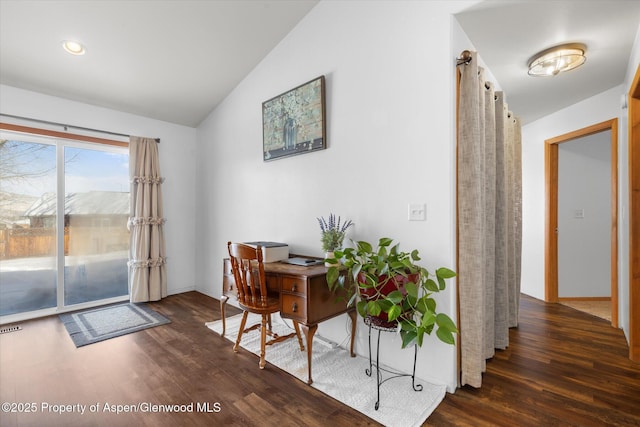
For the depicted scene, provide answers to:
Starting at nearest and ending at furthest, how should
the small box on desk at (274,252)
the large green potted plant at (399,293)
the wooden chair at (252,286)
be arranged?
1. the large green potted plant at (399,293)
2. the wooden chair at (252,286)
3. the small box on desk at (274,252)

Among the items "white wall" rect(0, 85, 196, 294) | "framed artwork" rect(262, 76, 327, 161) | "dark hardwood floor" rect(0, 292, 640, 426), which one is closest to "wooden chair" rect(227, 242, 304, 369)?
"dark hardwood floor" rect(0, 292, 640, 426)

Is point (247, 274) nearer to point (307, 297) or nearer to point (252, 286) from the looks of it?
point (252, 286)

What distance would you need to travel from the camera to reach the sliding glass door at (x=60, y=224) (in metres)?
3.14

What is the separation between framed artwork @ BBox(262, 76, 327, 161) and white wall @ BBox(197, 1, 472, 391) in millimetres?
81

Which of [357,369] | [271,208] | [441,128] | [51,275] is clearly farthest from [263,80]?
[51,275]

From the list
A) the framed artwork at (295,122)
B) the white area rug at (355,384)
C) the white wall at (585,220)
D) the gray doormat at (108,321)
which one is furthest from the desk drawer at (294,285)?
the white wall at (585,220)

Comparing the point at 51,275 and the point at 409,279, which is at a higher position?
the point at 409,279

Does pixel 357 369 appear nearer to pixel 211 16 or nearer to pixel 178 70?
pixel 211 16

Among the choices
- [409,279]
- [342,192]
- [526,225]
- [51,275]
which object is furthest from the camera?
[526,225]

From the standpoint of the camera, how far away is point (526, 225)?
3.97m

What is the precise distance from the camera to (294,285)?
81.1 inches

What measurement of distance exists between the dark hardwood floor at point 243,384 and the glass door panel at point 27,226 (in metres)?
0.57

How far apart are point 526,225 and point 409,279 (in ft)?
10.3

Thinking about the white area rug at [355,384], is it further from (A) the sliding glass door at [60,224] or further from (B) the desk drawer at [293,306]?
(A) the sliding glass door at [60,224]
